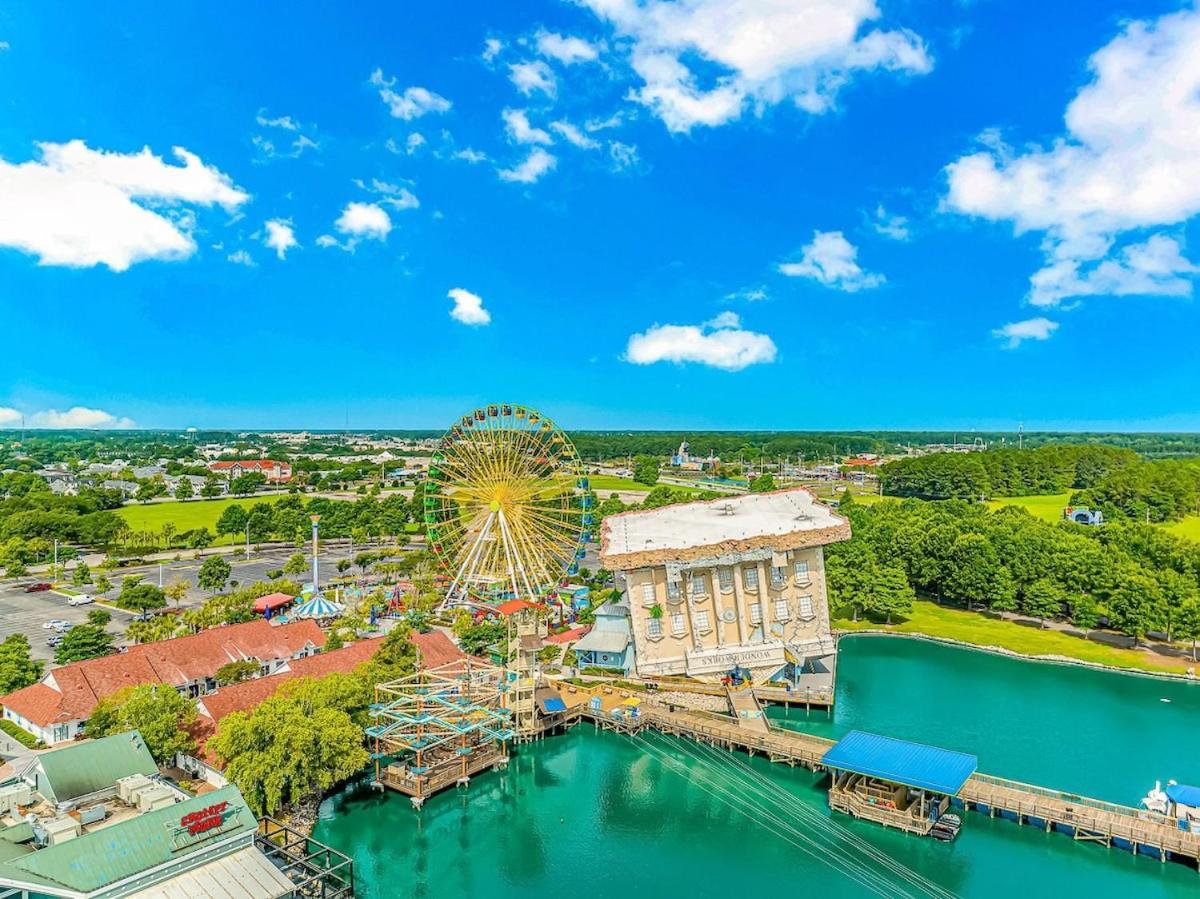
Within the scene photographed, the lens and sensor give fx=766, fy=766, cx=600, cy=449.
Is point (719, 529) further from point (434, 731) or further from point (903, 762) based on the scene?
point (434, 731)

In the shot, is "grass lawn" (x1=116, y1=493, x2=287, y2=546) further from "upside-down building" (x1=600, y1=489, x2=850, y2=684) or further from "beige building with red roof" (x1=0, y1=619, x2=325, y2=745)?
"upside-down building" (x1=600, y1=489, x2=850, y2=684)

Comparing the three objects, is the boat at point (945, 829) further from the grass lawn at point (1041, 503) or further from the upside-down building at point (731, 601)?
the grass lawn at point (1041, 503)

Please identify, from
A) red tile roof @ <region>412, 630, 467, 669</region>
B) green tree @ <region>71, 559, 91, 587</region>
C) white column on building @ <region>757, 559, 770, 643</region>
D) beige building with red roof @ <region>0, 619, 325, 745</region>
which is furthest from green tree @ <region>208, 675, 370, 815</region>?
green tree @ <region>71, 559, 91, 587</region>

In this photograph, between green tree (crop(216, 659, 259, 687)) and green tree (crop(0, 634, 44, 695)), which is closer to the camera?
green tree (crop(0, 634, 44, 695))

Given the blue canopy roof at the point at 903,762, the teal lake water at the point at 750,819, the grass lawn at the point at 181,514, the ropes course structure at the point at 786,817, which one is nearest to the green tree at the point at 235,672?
the teal lake water at the point at 750,819

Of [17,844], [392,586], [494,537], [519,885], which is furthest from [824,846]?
[392,586]

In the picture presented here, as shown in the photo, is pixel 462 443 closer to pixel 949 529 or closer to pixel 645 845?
pixel 645 845

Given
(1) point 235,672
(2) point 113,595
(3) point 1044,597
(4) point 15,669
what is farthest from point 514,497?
(2) point 113,595
